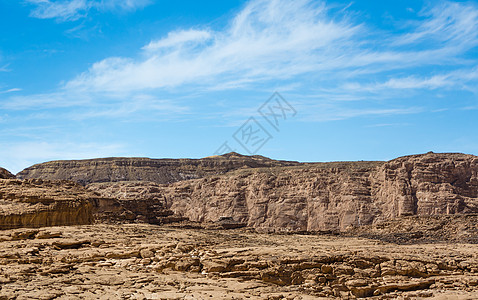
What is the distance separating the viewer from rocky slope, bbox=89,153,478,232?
1930 inches

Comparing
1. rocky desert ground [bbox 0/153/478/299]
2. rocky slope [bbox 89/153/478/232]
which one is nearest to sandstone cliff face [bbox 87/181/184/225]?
rocky desert ground [bbox 0/153/478/299]

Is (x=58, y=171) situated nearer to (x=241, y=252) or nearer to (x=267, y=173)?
(x=267, y=173)

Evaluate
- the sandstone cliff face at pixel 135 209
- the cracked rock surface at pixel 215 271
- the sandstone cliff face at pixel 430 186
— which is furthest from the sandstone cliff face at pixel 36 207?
the sandstone cliff face at pixel 430 186

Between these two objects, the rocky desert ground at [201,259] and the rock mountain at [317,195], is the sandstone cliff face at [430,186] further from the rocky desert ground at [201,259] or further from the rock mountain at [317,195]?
the rocky desert ground at [201,259]

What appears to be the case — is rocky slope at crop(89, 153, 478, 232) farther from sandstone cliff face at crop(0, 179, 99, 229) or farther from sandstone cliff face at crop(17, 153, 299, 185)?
sandstone cliff face at crop(0, 179, 99, 229)

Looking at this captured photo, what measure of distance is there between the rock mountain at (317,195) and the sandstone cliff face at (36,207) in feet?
39.9

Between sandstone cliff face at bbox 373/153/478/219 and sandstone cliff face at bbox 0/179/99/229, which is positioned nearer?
sandstone cliff face at bbox 0/179/99/229

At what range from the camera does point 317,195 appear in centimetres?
5594

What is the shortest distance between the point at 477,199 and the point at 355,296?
33945 mm

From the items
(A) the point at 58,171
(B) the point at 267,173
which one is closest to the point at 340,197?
(B) the point at 267,173

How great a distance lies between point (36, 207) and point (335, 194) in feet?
121

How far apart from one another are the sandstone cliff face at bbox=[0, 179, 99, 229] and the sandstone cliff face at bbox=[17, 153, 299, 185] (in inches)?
2417

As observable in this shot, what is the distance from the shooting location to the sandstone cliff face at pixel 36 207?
2172cm

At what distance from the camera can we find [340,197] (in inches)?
2137
